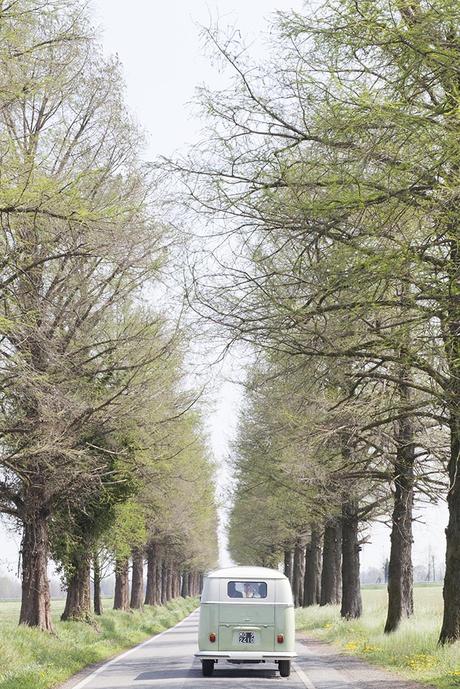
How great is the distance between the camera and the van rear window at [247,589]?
1759 centimetres

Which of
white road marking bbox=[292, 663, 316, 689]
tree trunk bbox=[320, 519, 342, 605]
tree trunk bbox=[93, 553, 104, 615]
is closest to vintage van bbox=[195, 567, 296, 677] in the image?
white road marking bbox=[292, 663, 316, 689]

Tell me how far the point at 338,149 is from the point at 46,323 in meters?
8.34

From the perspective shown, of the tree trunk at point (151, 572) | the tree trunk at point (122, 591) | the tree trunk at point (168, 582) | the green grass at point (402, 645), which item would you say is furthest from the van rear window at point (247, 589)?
the tree trunk at point (168, 582)

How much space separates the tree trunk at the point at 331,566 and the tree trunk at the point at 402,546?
13.7 meters

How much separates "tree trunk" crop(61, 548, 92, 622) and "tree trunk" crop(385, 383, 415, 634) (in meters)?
10.3

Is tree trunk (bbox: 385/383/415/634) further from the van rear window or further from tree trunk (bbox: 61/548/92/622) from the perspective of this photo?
tree trunk (bbox: 61/548/92/622)

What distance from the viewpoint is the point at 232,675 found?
17.5m

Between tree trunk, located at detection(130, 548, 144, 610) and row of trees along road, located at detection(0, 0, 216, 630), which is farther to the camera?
tree trunk, located at detection(130, 548, 144, 610)

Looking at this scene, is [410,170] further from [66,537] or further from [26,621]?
[66,537]

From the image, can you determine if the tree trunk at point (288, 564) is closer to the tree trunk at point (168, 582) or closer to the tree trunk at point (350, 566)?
the tree trunk at point (168, 582)

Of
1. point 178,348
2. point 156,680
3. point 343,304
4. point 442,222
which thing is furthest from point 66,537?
point 442,222

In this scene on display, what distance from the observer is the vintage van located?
16875 mm

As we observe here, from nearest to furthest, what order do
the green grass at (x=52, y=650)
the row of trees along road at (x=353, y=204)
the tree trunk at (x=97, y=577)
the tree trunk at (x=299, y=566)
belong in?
the row of trees along road at (x=353, y=204) < the green grass at (x=52, y=650) < the tree trunk at (x=97, y=577) < the tree trunk at (x=299, y=566)

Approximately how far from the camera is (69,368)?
58.4 feet
